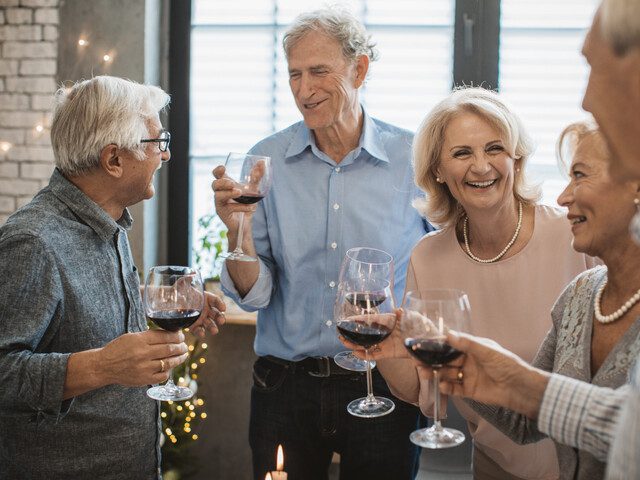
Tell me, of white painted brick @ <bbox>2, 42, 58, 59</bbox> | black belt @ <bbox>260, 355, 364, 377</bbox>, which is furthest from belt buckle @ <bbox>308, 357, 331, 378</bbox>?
white painted brick @ <bbox>2, 42, 58, 59</bbox>

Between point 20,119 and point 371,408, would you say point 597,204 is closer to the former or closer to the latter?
point 371,408

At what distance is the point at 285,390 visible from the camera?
7.98 ft

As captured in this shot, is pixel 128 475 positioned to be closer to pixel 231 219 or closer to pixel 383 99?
pixel 231 219

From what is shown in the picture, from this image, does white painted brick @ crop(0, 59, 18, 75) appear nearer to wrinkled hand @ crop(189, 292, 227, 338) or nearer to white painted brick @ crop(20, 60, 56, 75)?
white painted brick @ crop(20, 60, 56, 75)

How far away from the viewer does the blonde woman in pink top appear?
2094 mm

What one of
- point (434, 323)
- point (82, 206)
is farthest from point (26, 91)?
point (434, 323)

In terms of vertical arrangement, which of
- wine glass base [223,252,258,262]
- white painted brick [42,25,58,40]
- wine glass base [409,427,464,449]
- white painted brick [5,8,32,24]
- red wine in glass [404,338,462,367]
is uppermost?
white painted brick [5,8,32,24]

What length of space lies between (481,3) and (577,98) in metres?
0.66

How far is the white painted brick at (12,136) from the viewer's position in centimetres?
368

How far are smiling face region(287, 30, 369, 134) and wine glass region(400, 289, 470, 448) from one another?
3.78 ft

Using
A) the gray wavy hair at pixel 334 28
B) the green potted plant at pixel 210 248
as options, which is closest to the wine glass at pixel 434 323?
the gray wavy hair at pixel 334 28

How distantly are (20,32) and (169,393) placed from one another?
8.21 ft

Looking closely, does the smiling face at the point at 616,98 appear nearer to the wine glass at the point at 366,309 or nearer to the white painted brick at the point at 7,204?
Result: the wine glass at the point at 366,309

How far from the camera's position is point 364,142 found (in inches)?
99.1
